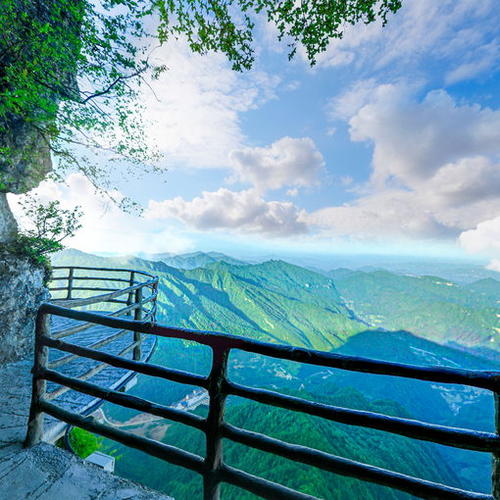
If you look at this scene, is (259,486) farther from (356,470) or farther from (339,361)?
(339,361)

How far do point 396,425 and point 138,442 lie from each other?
1895 mm

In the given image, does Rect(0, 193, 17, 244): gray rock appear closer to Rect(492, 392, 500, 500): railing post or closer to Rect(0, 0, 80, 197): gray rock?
Rect(0, 0, 80, 197): gray rock

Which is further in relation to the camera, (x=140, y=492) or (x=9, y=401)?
(x=9, y=401)

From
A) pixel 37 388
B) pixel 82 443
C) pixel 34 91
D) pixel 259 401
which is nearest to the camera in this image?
pixel 259 401

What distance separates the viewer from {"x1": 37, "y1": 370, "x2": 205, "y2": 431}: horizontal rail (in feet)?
6.43

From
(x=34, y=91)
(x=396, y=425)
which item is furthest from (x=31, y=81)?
(x=396, y=425)

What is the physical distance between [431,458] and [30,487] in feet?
374

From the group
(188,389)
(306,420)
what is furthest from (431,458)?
(188,389)

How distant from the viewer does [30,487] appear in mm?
1925

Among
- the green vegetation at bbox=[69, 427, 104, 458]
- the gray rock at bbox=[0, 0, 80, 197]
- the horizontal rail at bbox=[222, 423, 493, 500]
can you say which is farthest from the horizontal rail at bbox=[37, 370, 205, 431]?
the green vegetation at bbox=[69, 427, 104, 458]

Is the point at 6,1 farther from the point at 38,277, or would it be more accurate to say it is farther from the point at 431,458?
the point at 431,458

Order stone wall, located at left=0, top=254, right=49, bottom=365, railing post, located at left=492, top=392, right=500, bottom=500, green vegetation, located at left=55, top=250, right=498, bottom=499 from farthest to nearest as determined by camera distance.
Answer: green vegetation, located at left=55, top=250, right=498, bottom=499
stone wall, located at left=0, top=254, right=49, bottom=365
railing post, located at left=492, top=392, right=500, bottom=500

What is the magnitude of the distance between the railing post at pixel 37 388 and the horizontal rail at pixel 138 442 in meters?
0.07

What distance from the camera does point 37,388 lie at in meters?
2.39
